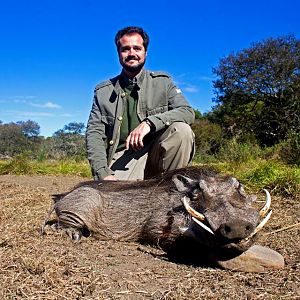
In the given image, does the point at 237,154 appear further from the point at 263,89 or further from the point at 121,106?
the point at 263,89

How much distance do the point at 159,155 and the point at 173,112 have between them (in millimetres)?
433

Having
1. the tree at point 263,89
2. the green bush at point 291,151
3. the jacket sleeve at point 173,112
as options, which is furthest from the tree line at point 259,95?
the jacket sleeve at point 173,112

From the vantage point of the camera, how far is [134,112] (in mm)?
4484

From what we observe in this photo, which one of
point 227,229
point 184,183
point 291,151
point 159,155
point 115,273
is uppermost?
point 291,151

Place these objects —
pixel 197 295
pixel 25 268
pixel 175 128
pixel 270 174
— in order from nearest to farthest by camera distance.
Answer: pixel 197 295
pixel 25 268
pixel 175 128
pixel 270 174

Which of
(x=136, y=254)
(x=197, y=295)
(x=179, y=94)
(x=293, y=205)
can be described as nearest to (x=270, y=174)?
(x=293, y=205)

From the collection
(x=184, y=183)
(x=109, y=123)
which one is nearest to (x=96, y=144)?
(x=109, y=123)

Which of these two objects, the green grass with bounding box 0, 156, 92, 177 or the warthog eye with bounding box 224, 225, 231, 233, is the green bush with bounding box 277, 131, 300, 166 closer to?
the green grass with bounding box 0, 156, 92, 177

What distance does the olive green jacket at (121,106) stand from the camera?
173 inches

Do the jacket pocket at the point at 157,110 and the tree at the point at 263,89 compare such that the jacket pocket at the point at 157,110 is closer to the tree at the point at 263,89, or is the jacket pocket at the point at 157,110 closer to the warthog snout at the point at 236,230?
the warthog snout at the point at 236,230

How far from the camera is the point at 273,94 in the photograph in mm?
22156

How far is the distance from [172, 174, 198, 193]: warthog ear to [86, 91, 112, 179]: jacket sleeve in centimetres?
103

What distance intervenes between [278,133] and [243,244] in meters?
19.3

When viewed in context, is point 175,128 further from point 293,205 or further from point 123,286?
point 123,286
